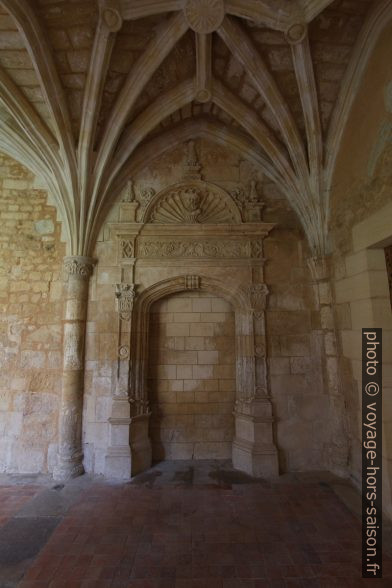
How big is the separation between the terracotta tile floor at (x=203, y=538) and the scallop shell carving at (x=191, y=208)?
409 cm

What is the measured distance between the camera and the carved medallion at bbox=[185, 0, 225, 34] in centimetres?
323

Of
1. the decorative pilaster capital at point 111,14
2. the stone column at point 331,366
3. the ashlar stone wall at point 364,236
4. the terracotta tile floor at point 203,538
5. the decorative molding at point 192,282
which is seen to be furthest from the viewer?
the decorative molding at point 192,282

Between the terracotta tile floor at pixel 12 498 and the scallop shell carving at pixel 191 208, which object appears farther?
the scallop shell carving at pixel 191 208

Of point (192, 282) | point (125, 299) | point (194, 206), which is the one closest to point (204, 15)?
point (194, 206)

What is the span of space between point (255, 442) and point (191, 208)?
3935 mm

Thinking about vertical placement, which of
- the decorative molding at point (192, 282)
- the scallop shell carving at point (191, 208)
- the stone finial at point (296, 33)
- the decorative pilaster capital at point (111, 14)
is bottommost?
the decorative molding at point (192, 282)

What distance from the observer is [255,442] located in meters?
4.40

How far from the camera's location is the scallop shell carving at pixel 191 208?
502 centimetres

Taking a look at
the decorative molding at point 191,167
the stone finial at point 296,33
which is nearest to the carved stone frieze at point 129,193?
the decorative molding at point 191,167

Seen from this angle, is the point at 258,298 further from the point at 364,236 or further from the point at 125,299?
the point at 125,299

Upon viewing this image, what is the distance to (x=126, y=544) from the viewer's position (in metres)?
2.89

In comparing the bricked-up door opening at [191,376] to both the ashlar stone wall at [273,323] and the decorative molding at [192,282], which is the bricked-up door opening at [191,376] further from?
the ashlar stone wall at [273,323]

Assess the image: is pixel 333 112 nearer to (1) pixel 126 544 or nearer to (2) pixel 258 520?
(2) pixel 258 520

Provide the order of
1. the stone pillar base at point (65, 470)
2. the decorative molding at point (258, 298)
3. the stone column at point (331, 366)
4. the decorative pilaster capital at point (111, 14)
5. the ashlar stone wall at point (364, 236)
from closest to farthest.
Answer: the decorative pilaster capital at point (111, 14), the ashlar stone wall at point (364, 236), the stone pillar base at point (65, 470), the stone column at point (331, 366), the decorative molding at point (258, 298)
